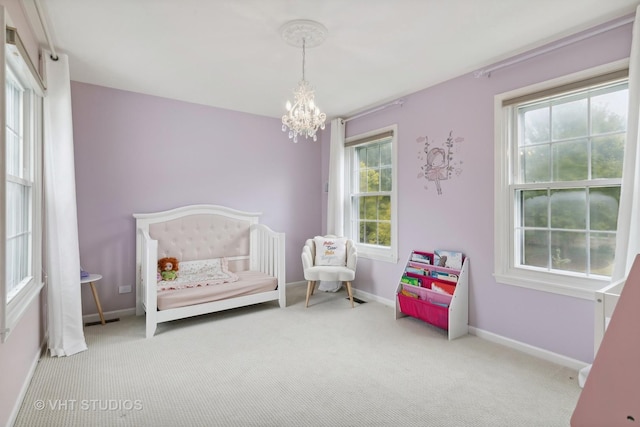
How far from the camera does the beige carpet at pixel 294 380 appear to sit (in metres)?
1.79

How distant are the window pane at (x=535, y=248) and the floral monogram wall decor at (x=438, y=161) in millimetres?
781

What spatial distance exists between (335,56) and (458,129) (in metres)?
1.30

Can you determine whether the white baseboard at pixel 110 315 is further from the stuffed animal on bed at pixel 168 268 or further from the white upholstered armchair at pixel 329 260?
the white upholstered armchair at pixel 329 260

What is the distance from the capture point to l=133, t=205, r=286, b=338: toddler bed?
9.85 feet

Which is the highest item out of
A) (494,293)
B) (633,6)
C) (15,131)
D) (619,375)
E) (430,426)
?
(633,6)

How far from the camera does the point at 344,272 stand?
3.68 meters

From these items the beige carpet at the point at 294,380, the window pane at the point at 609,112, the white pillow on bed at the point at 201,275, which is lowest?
the beige carpet at the point at 294,380

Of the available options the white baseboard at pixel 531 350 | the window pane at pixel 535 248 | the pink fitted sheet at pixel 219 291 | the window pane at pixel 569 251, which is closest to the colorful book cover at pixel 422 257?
the white baseboard at pixel 531 350

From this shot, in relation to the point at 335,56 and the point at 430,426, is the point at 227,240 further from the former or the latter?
the point at 430,426

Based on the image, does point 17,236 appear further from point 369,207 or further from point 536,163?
point 536,163

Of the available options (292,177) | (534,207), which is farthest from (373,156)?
(534,207)

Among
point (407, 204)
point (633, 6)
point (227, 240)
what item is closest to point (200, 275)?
point (227, 240)

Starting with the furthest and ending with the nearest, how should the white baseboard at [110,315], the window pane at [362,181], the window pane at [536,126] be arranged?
the window pane at [362,181]
the white baseboard at [110,315]
the window pane at [536,126]

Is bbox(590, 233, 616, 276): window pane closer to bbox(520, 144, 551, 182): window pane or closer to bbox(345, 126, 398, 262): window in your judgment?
bbox(520, 144, 551, 182): window pane
